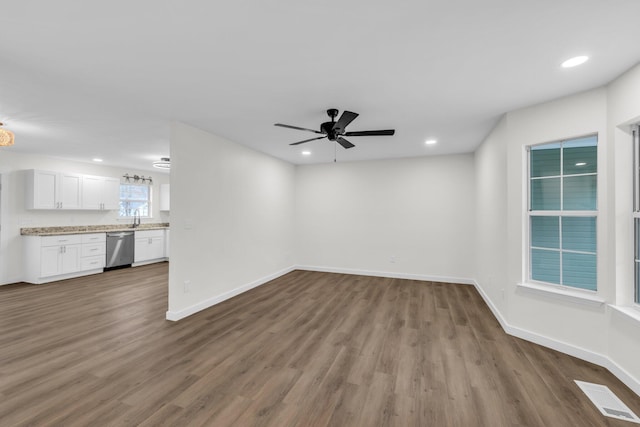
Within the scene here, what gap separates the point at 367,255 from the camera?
19.0ft

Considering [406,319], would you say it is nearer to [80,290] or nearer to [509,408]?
[509,408]

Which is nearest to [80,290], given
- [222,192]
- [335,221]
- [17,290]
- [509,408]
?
[17,290]

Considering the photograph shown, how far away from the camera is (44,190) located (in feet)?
17.6

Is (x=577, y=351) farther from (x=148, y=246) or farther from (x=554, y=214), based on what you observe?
(x=148, y=246)

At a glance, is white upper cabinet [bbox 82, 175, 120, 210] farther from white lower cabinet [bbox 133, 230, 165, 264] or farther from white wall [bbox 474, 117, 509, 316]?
white wall [bbox 474, 117, 509, 316]

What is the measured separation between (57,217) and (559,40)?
8.41 m

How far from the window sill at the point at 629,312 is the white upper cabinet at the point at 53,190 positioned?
8672 millimetres

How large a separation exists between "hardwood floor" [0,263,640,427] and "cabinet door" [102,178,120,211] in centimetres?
296

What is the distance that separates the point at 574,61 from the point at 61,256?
8.08 meters

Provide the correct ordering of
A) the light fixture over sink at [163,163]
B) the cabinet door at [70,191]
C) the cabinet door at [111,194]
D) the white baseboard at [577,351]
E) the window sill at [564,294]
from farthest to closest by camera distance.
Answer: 1. the cabinet door at [111,194]
2. the cabinet door at [70,191]
3. the light fixture over sink at [163,163]
4. the window sill at [564,294]
5. the white baseboard at [577,351]

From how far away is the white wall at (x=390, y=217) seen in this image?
515cm

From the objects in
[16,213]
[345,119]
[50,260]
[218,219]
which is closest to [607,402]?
[345,119]

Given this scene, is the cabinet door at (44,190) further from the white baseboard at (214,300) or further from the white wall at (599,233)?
the white wall at (599,233)

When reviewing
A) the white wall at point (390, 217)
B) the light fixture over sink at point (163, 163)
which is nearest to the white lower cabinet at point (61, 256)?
the light fixture over sink at point (163, 163)
